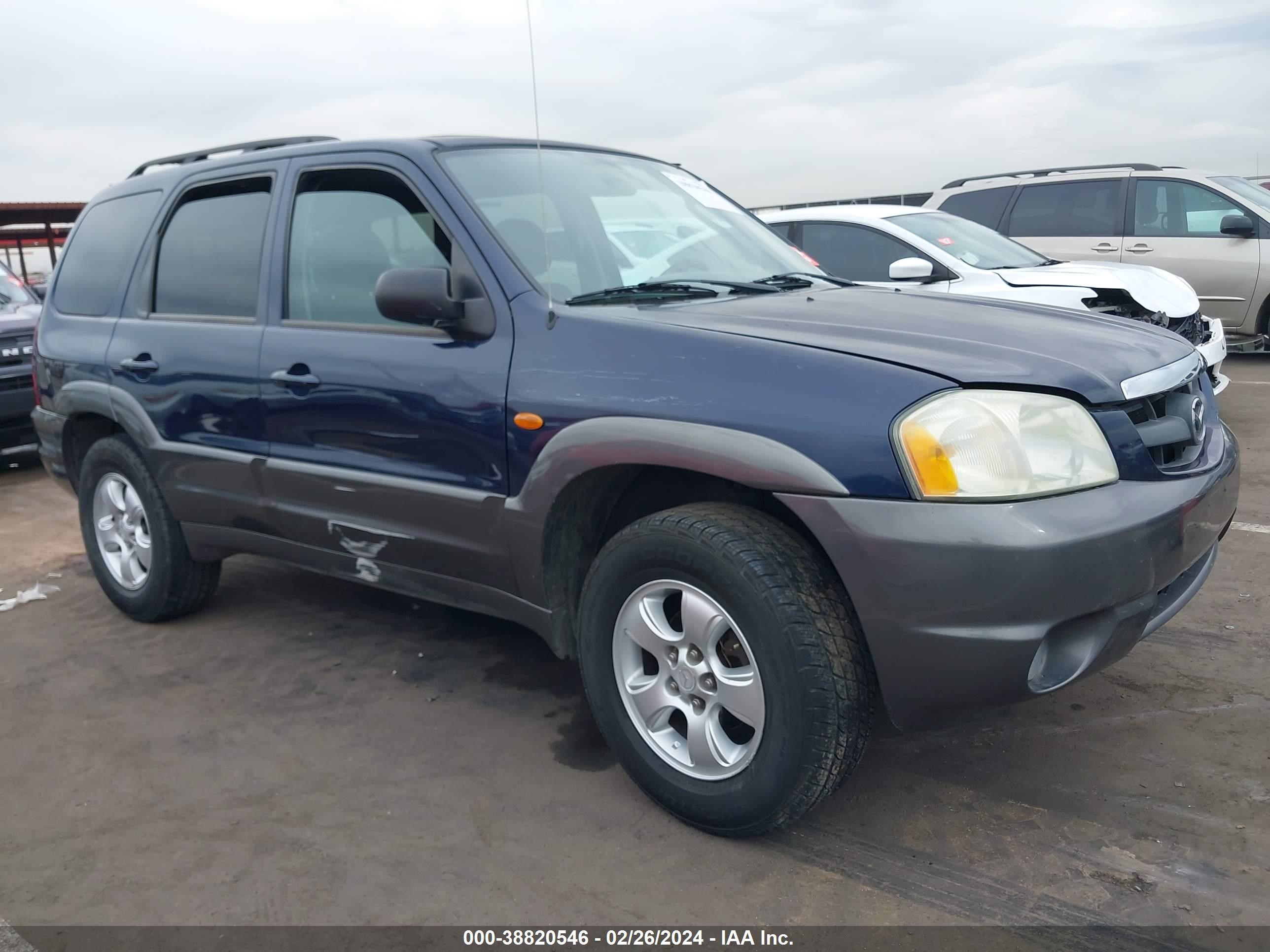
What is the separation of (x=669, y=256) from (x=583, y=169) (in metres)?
0.50

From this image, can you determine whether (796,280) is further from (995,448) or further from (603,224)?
(995,448)

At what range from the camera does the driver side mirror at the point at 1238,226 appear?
9.12m

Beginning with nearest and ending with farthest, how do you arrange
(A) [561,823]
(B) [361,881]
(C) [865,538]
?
(C) [865,538]
(B) [361,881]
(A) [561,823]

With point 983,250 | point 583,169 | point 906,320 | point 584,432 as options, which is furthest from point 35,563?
point 983,250

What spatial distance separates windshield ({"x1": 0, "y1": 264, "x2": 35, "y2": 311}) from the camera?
800 centimetres

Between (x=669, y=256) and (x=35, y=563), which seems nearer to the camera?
(x=669, y=256)

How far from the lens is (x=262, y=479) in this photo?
3.57m

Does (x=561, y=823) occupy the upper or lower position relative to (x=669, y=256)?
lower

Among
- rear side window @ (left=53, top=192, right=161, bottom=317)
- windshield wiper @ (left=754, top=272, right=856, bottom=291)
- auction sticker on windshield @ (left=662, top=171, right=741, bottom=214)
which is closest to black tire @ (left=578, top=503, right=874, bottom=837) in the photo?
windshield wiper @ (left=754, top=272, right=856, bottom=291)

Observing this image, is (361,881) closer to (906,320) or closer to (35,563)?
(906,320)

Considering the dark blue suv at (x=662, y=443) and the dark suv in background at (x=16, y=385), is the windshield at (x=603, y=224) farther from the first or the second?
the dark suv in background at (x=16, y=385)

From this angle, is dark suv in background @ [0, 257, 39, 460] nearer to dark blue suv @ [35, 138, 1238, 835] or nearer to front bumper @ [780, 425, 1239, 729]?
dark blue suv @ [35, 138, 1238, 835]

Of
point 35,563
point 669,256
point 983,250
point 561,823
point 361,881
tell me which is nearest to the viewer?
point 361,881

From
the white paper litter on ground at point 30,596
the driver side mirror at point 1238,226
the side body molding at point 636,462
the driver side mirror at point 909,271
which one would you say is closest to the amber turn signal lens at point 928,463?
the side body molding at point 636,462
